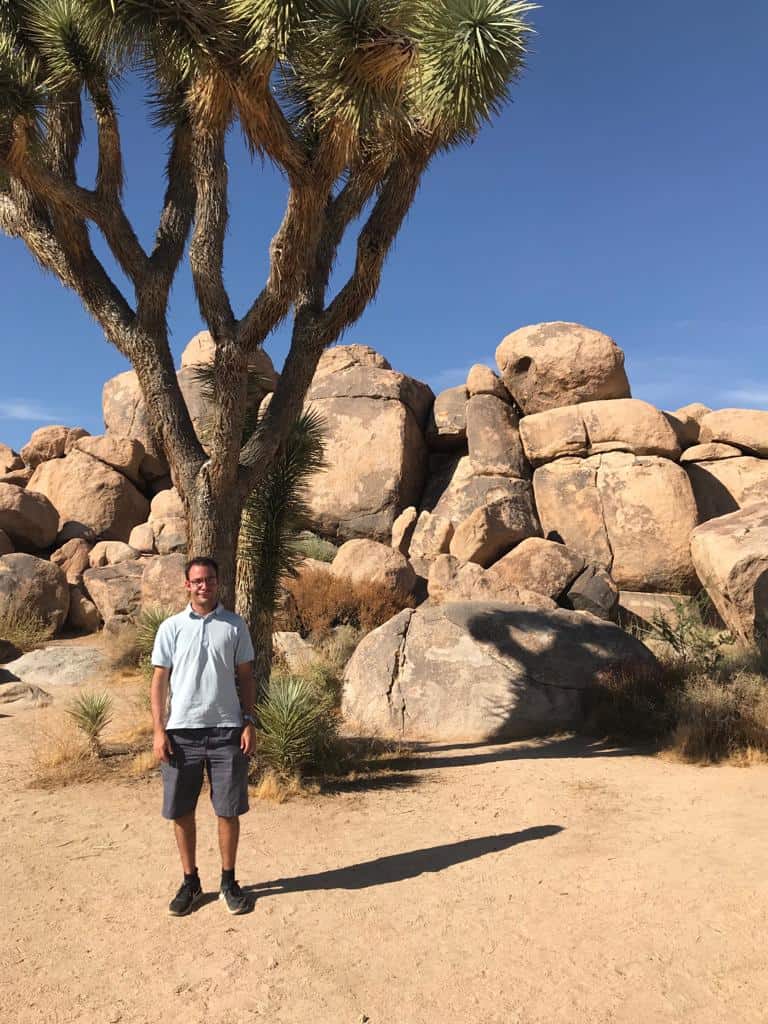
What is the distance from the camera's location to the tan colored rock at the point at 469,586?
12516 millimetres

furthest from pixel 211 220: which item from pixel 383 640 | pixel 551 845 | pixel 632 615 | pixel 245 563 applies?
pixel 632 615

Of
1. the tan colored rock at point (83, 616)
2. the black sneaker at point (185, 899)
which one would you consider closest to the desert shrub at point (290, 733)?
the black sneaker at point (185, 899)

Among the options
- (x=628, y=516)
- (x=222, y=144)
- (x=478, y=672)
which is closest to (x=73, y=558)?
(x=478, y=672)

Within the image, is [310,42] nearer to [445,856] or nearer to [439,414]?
[445,856]

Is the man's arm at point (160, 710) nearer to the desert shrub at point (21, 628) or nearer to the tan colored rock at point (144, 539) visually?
the desert shrub at point (21, 628)

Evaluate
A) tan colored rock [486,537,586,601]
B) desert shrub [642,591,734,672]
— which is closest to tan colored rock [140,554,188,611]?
tan colored rock [486,537,586,601]

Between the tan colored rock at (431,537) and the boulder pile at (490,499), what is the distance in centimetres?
4

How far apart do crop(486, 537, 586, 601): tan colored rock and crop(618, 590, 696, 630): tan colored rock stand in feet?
4.36

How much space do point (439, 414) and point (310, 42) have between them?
41.7 feet

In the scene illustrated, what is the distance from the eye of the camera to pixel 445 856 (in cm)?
517

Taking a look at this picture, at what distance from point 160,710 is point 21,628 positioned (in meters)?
11.0

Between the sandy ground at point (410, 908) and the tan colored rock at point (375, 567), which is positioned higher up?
the tan colored rock at point (375, 567)

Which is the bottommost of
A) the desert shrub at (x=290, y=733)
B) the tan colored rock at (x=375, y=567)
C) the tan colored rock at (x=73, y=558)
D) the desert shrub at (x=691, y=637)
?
the desert shrub at (x=290, y=733)

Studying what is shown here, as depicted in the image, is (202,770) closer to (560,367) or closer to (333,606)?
(333,606)
